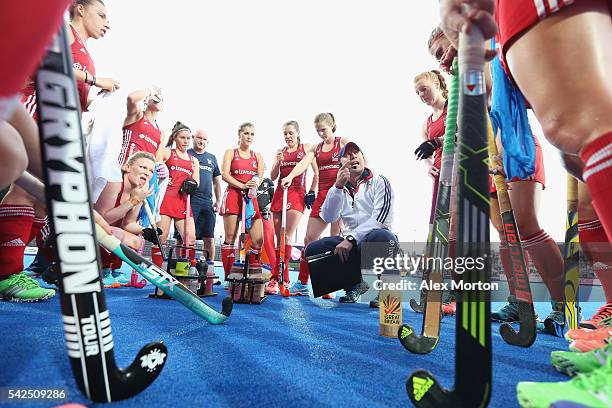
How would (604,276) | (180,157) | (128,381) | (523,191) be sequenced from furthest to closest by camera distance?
(180,157), (523,191), (604,276), (128,381)

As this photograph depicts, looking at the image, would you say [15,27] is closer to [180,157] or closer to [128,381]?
[128,381]

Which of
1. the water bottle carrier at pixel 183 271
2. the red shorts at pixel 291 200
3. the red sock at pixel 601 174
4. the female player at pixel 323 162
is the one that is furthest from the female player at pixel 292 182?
the red sock at pixel 601 174

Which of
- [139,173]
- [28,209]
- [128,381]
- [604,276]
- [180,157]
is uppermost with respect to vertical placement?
[180,157]

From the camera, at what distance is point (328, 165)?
14.3ft

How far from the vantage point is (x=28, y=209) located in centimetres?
207

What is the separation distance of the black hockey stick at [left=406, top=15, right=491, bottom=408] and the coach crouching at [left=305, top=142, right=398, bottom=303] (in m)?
1.83

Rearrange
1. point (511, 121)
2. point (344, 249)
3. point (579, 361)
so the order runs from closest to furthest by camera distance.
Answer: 1. point (579, 361)
2. point (511, 121)
3. point (344, 249)

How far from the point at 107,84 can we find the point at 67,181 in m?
Answer: 2.03

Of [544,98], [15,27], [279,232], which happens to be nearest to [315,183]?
[279,232]

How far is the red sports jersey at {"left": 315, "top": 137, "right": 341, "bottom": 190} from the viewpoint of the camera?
4297 millimetres

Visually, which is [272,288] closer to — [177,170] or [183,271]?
[183,271]

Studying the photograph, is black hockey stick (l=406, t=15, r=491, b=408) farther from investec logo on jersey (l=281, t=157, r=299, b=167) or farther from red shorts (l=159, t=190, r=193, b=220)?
investec logo on jersey (l=281, t=157, r=299, b=167)

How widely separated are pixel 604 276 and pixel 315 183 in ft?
11.5

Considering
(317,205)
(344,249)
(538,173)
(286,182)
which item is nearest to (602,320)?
(538,173)
